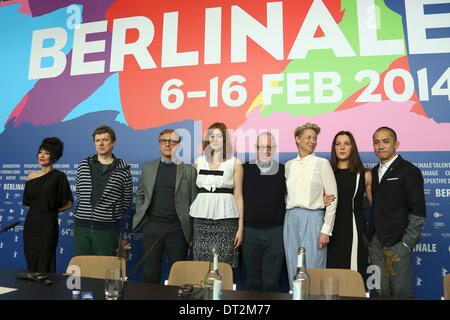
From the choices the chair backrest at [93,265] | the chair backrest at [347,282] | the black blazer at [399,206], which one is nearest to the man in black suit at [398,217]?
the black blazer at [399,206]

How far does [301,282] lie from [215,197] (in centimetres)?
154

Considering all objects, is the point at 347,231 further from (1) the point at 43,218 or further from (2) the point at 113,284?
(1) the point at 43,218

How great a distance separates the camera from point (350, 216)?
267cm

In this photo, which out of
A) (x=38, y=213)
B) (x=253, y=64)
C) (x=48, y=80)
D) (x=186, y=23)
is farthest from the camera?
(x=48, y=80)

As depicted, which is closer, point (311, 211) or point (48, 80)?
point (311, 211)

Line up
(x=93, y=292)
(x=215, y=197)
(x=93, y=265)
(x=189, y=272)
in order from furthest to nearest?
1. (x=215, y=197)
2. (x=93, y=265)
3. (x=189, y=272)
4. (x=93, y=292)

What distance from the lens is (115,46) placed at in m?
3.98

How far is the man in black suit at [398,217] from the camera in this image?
247cm

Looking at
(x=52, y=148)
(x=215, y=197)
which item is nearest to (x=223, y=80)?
(x=215, y=197)

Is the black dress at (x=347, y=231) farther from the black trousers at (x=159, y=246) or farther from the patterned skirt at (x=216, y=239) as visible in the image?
the black trousers at (x=159, y=246)

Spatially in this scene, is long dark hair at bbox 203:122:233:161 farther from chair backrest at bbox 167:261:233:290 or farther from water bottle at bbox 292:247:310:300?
water bottle at bbox 292:247:310:300
